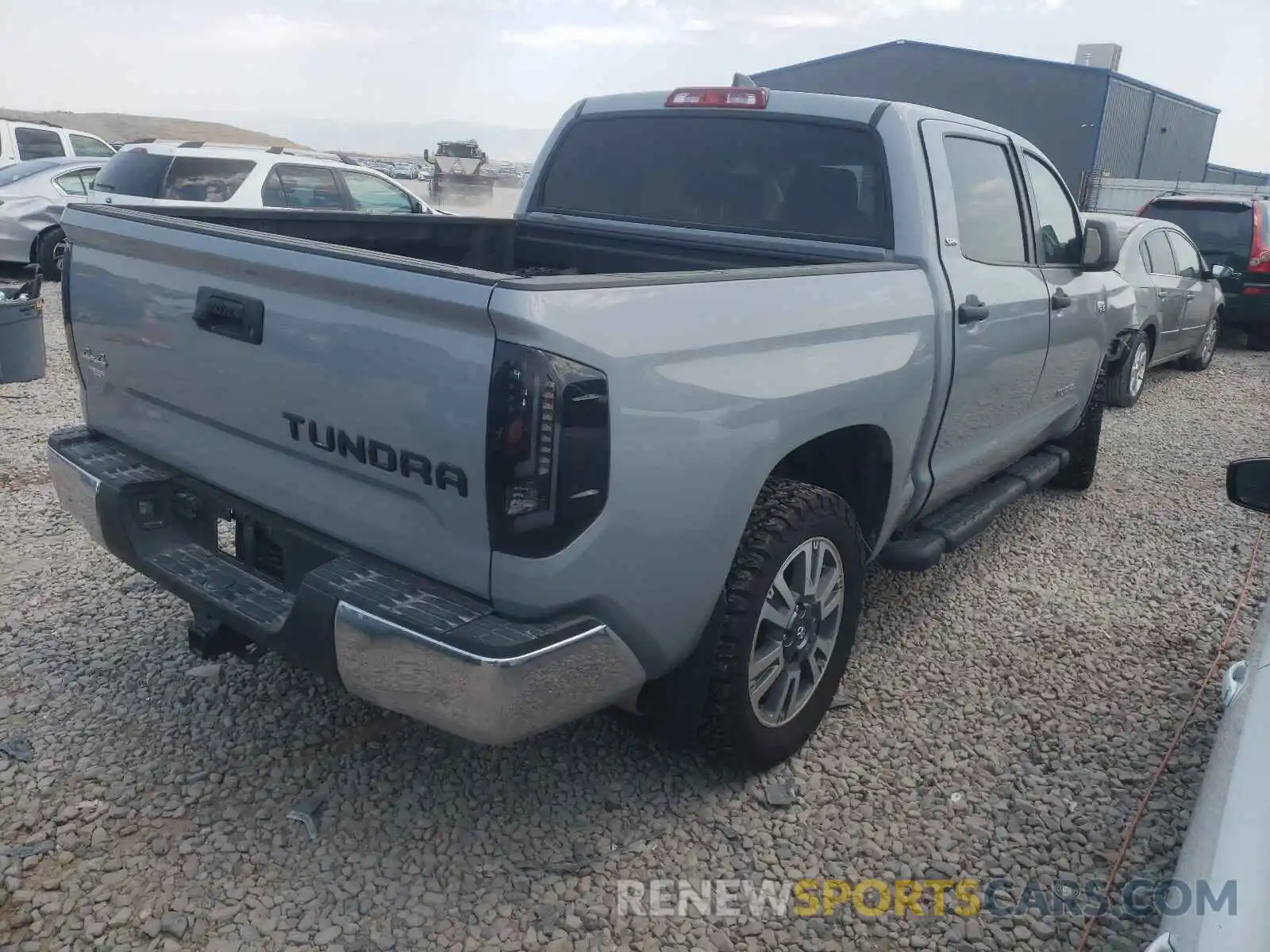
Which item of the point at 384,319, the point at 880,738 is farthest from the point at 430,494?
the point at 880,738

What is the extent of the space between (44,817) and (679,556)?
1.84 metres

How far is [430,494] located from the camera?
218 centimetres

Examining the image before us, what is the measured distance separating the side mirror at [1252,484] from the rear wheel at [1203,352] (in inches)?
357

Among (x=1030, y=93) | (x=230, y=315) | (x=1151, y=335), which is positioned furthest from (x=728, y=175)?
(x=1030, y=93)

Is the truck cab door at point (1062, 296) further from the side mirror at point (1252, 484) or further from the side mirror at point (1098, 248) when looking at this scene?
the side mirror at point (1252, 484)

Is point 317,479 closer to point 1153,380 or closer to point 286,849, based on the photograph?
point 286,849

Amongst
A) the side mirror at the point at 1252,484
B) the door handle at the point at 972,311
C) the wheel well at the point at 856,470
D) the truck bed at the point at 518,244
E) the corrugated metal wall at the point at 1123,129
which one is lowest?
the wheel well at the point at 856,470

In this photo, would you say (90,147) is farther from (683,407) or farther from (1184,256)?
(683,407)

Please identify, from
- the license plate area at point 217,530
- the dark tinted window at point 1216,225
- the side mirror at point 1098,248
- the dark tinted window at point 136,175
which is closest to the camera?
the license plate area at point 217,530

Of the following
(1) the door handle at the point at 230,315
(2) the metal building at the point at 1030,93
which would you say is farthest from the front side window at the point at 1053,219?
(2) the metal building at the point at 1030,93

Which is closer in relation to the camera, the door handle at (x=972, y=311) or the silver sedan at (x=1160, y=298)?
the door handle at (x=972, y=311)

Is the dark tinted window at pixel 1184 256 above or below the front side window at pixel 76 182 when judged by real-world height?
above

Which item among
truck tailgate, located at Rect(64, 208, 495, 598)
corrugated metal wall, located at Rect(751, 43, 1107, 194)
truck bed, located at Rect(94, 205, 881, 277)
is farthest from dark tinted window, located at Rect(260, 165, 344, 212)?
corrugated metal wall, located at Rect(751, 43, 1107, 194)

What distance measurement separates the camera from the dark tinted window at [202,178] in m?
9.52
